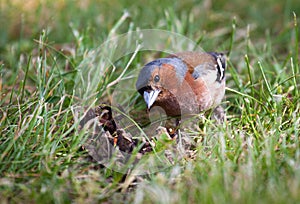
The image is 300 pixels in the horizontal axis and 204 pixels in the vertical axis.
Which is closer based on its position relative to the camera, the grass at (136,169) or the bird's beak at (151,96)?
the grass at (136,169)

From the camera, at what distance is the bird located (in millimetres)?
3537

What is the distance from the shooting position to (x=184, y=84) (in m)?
3.74

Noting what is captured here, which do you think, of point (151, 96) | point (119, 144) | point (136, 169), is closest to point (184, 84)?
point (151, 96)

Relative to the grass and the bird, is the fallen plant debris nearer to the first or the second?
the grass

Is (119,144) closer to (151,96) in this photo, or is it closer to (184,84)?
(151,96)

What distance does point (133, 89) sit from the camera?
13.8ft

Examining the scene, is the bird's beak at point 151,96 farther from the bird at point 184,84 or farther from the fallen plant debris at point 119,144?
the fallen plant debris at point 119,144

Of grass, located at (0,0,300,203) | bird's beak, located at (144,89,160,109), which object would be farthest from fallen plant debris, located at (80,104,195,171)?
bird's beak, located at (144,89,160,109)

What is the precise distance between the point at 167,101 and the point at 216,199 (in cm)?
143

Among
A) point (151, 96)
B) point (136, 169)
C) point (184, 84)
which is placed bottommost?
point (136, 169)

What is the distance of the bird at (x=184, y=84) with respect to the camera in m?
3.54

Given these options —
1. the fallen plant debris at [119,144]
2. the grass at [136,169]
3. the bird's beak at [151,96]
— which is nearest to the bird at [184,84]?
the bird's beak at [151,96]

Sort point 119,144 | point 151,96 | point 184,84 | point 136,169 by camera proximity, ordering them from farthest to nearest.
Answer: point 184,84 < point 151,96 < point 119,144 < point 136,169

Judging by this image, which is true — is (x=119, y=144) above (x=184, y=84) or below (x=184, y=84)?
below
